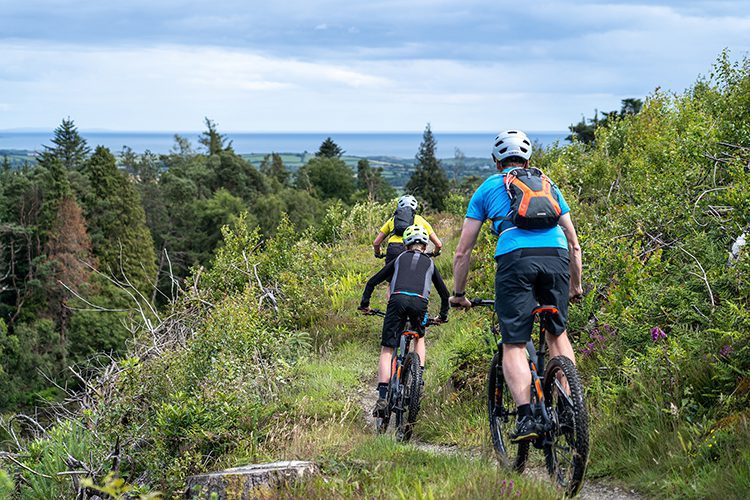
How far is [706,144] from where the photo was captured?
29.4 ft

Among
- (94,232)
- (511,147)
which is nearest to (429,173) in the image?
(94,232)

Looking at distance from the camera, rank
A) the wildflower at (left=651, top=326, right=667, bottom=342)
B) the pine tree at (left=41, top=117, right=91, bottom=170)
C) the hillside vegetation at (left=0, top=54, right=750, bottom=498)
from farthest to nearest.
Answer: the pine tree at (left=41, top=117, right=91, bottom=170) → the wildflower at (left=651, top=326, right=667, bottom=342) → the hillside vegetation at (left=0, top=54, right=750, bottom=498)

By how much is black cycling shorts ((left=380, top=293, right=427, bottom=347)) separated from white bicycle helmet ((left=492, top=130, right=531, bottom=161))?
2320mm

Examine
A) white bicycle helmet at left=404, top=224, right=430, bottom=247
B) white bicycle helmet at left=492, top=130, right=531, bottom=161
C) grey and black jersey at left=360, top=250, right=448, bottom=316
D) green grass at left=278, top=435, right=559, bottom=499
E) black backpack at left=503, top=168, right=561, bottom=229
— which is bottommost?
green grass at left=278, top=435, right=559, bottom=499

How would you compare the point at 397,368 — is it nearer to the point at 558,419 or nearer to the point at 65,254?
the point at 558,419

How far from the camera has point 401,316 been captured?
7461mm

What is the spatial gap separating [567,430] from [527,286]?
2.99 ft

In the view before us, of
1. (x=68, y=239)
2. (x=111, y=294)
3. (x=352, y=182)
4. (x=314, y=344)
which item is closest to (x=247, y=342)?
(x=314, y=344)

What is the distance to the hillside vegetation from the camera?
16.8ft

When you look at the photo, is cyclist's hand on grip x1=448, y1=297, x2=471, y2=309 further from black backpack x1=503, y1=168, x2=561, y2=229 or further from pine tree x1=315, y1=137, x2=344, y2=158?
pine tree x1=315, y1=137, x2=344, y2=158

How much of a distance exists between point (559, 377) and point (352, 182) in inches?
3734

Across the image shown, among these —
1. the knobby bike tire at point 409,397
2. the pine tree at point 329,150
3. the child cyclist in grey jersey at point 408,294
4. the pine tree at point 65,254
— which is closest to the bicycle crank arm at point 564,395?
the knobby bike tire at point 409,397

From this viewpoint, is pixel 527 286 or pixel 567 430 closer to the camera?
pixel 567 430

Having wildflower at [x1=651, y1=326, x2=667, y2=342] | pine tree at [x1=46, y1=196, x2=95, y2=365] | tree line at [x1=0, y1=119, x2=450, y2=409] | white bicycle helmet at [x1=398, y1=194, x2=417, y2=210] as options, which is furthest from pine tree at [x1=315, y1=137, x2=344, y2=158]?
wildflower at [x1=651, y1=326, x2=667, y2=342]
